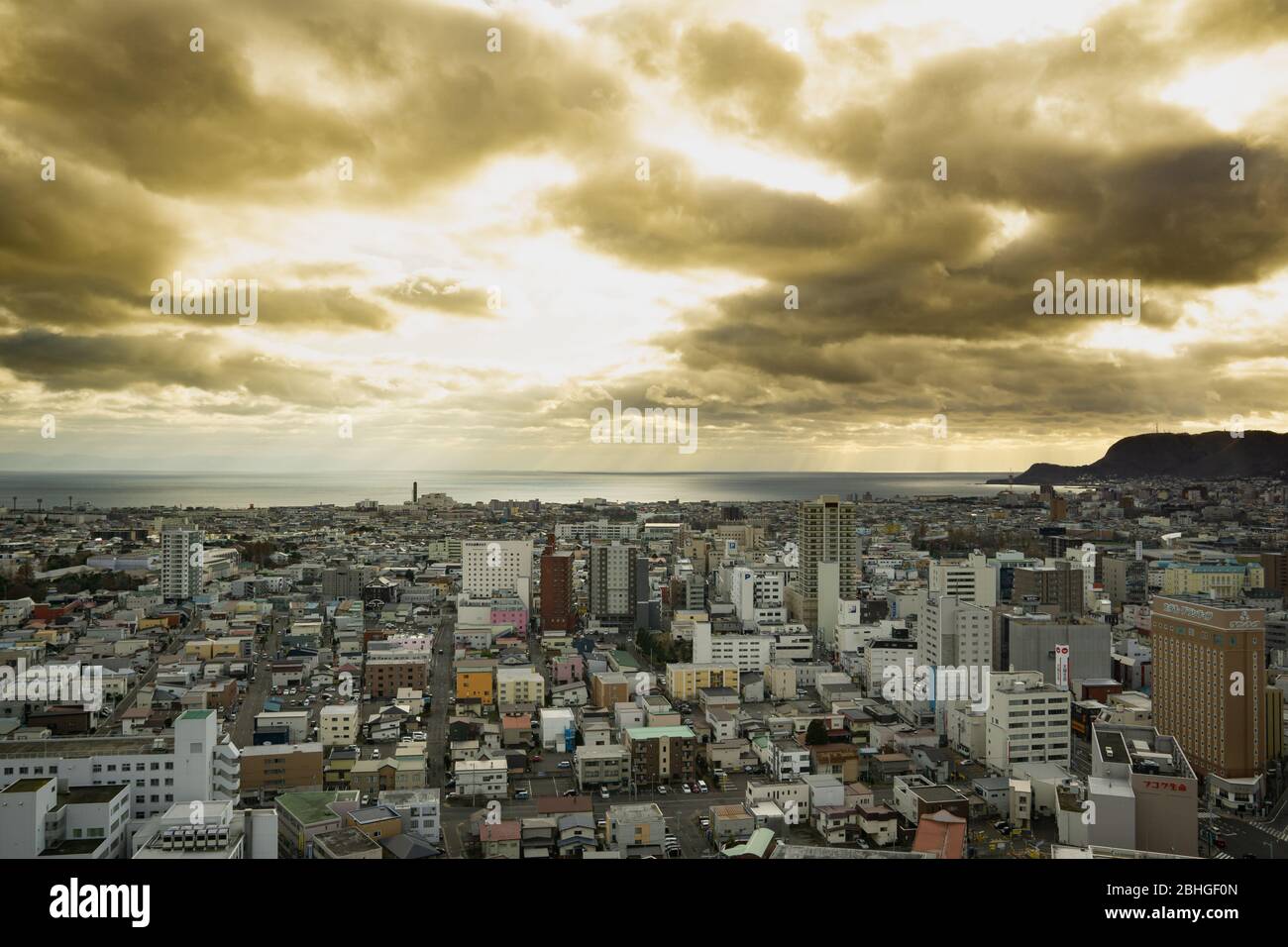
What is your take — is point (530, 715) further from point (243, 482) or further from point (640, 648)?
point (243, 482)

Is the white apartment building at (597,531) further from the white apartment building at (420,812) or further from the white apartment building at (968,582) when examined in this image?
the white apartment building at (420,812)

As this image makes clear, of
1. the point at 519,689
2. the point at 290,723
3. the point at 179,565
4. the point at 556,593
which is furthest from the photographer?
the point at 179,565

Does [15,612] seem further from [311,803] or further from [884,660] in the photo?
[884,660]

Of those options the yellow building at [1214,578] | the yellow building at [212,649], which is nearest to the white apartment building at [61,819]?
the yellow building at [212,649]

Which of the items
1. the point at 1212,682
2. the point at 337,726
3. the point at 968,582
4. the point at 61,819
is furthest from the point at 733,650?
the point at 61,819

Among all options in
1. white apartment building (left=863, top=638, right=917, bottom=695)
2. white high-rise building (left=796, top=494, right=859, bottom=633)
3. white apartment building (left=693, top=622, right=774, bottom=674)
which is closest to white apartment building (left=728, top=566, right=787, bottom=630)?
white high-rise building (left=796, top=494, right=859, bottom=633)

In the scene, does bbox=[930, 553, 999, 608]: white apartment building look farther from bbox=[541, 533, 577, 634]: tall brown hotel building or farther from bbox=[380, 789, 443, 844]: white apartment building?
bbox=[380, 789, 443, 844]: white apartment building
